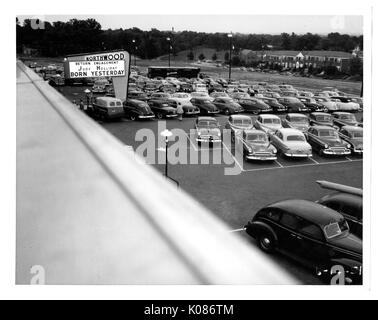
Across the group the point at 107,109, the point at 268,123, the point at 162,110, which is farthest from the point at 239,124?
the point at 107,109

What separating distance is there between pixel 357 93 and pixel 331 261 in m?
18.9

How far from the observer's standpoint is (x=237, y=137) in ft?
41.0

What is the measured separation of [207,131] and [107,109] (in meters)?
4.69

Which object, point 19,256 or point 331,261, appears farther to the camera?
point 331,261

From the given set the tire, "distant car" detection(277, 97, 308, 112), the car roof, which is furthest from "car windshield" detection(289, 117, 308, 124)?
the tire

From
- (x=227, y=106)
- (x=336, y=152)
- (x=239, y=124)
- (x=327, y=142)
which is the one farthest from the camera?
(x=227, y=106)

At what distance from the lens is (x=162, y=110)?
17094 millimetres

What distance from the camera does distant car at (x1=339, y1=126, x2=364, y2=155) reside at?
1226 centimetres

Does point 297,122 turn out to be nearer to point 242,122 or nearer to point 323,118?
point 323,118

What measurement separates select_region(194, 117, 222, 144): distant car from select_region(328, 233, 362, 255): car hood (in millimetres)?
7137

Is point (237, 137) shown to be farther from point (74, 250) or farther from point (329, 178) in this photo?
point (74, 250)

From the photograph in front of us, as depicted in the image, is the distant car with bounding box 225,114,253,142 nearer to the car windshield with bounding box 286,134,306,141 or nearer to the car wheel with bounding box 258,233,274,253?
the car windshield with bounding box 286,134,306,141

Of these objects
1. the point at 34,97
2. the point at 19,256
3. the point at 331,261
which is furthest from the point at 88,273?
the point at 331,261
